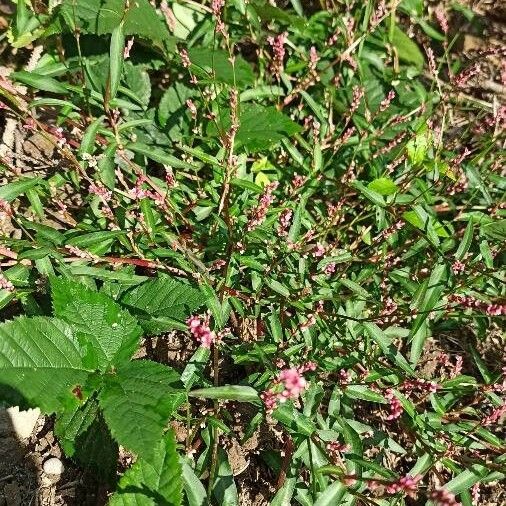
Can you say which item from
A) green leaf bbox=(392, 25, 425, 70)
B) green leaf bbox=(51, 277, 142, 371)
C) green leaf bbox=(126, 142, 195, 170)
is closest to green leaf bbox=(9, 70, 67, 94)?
green leaf bbox=(126, 142, 195, 170)

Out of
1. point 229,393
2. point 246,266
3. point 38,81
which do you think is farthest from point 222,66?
point 229,393

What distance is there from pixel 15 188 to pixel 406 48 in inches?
107

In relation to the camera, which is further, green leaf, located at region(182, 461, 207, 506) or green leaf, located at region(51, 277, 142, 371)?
green leaf, located at region(51, 277, 142, 371)

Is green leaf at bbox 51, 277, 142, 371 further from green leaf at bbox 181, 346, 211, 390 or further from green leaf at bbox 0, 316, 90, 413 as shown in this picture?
green leaf at bbox 181, 346, 211, 390

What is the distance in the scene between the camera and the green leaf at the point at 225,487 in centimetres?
248

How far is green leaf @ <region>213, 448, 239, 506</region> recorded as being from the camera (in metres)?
2.48

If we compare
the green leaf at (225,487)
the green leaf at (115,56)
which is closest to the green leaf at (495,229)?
the green leaf at (225,487)

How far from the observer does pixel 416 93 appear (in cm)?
385

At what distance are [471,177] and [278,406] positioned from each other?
175cm

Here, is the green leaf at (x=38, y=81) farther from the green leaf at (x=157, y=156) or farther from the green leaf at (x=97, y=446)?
the green leaf at (x=97, y=446)

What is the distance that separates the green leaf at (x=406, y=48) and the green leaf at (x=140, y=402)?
277 cm

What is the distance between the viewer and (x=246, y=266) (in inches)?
117

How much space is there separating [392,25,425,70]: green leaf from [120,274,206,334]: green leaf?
2.35 m

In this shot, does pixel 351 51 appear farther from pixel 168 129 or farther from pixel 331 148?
pixel 168 129
